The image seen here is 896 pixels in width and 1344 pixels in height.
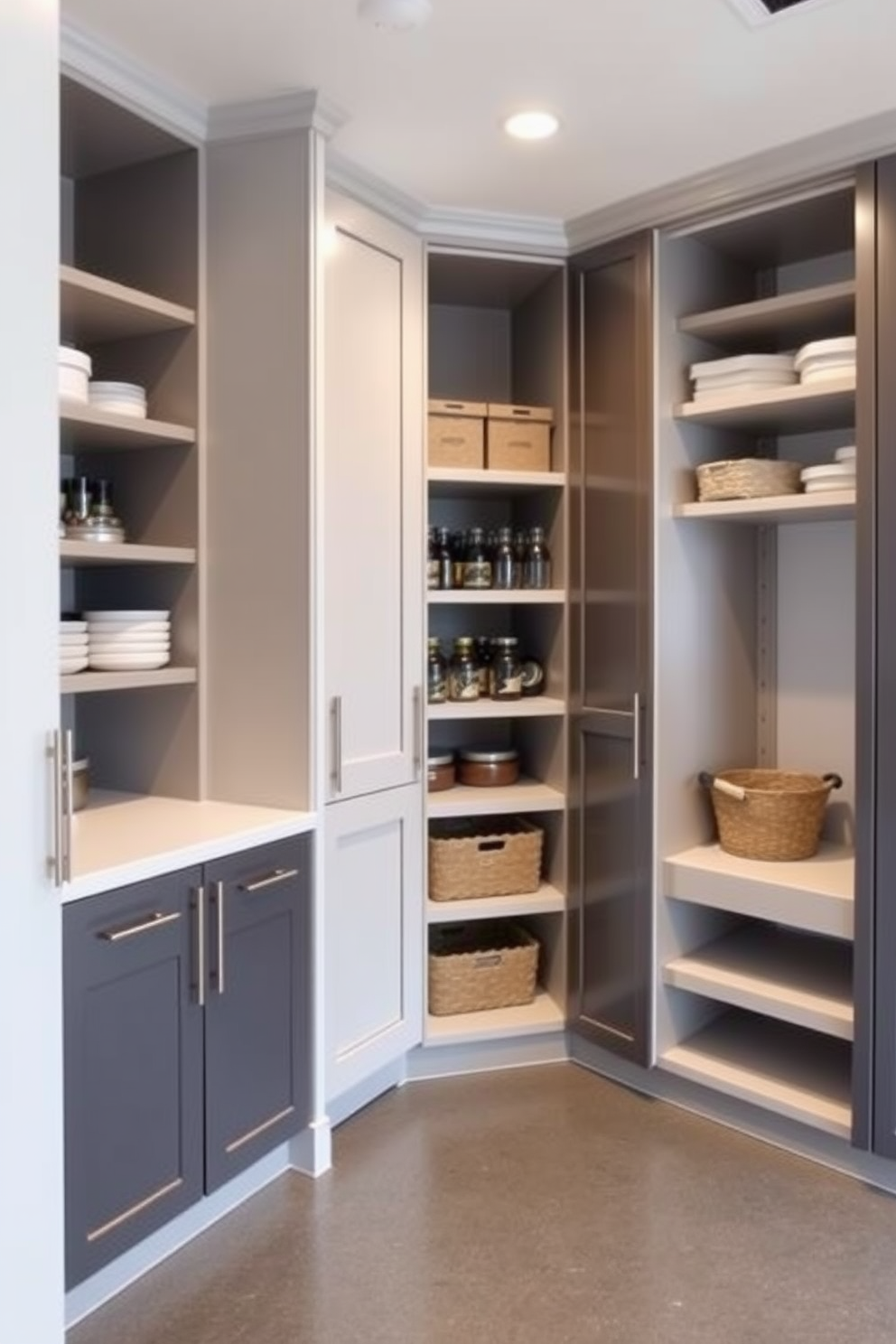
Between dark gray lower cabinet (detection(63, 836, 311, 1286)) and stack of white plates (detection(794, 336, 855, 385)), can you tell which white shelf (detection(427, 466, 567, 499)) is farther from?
dark gray lower cabinet (detection(63, 836, 311, 1286))

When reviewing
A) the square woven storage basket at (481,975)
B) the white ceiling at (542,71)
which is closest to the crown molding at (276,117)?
the white ceiling at (542,71)

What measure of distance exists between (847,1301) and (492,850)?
135 centimetres

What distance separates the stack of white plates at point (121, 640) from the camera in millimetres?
2182

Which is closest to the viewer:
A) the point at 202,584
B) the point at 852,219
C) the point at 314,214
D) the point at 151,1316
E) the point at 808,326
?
the point at 151,1316

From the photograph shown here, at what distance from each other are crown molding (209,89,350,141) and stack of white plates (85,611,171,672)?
1.12 meters

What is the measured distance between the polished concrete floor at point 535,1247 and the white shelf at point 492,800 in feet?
2.62

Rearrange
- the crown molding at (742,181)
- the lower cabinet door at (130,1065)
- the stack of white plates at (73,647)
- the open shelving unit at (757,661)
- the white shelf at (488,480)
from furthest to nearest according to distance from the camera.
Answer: the white shelf at (488,480), the open shelving unit at (757,661), the crown molding at (742,181), the stack of white plates at (73,647), the lower cabinet door at (130,1065)

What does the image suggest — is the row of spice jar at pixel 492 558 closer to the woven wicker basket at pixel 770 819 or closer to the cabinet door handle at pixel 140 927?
the woven wicker basket at pixel 770 819

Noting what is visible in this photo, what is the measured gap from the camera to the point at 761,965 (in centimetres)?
265

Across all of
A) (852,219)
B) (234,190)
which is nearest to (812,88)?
(852,219)

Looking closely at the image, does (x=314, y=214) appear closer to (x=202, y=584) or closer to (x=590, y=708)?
(x=202, y=584)

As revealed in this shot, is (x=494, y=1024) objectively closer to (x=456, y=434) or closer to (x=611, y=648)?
(x=611, y=648)

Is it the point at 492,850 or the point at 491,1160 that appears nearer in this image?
the point at 491,1160

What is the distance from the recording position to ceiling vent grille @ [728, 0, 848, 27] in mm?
1728
